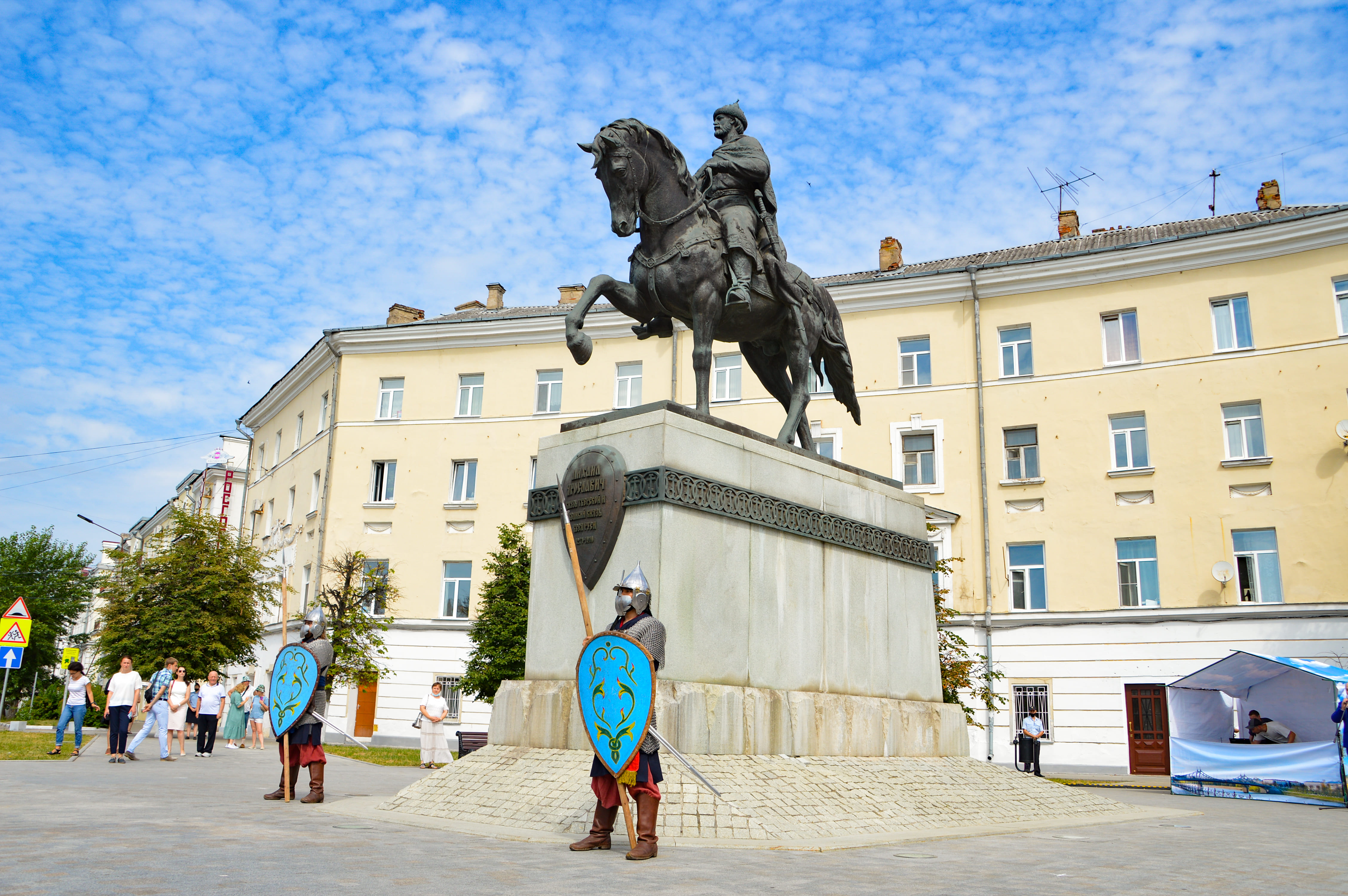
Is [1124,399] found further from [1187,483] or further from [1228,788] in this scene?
[1228,788]

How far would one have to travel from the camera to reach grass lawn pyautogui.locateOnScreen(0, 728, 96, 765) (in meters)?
17.1

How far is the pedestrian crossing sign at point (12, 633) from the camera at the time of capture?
20.3 metres

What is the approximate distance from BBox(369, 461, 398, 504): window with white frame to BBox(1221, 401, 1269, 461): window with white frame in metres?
26.3

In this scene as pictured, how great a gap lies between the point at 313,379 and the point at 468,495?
9871 millimetres

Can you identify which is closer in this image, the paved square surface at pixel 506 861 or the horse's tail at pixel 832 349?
the paved square surface at pixel 506 861

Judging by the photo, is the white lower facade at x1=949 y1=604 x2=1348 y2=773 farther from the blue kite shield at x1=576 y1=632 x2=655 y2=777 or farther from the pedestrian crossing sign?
the blue kite shield at x1=576 y1=632 x2=655 y2=777

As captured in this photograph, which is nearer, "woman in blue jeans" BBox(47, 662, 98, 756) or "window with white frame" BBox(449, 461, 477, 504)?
"woman in blue jeans" BBox(47, 662, 98, 756)

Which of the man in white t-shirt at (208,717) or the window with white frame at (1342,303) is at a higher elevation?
the window with white frame at (1342,303)

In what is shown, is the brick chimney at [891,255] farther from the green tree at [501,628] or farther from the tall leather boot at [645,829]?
the tall leather boot at [645,829]

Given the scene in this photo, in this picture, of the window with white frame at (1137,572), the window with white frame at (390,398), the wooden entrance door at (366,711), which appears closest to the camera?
the window with white frame at (1137,572)

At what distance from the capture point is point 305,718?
31.7 ft

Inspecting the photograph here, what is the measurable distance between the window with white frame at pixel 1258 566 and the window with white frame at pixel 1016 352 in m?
7.29

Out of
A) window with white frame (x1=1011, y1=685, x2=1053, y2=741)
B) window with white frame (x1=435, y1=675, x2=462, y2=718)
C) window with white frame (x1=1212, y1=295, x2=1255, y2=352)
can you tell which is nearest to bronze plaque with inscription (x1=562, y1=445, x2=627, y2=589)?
window with white frame (x1=1011, y1=685, x2=1053, y2=741)

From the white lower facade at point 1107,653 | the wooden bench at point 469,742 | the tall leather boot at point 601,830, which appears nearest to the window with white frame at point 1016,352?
the white lower facade at point 1107,653
